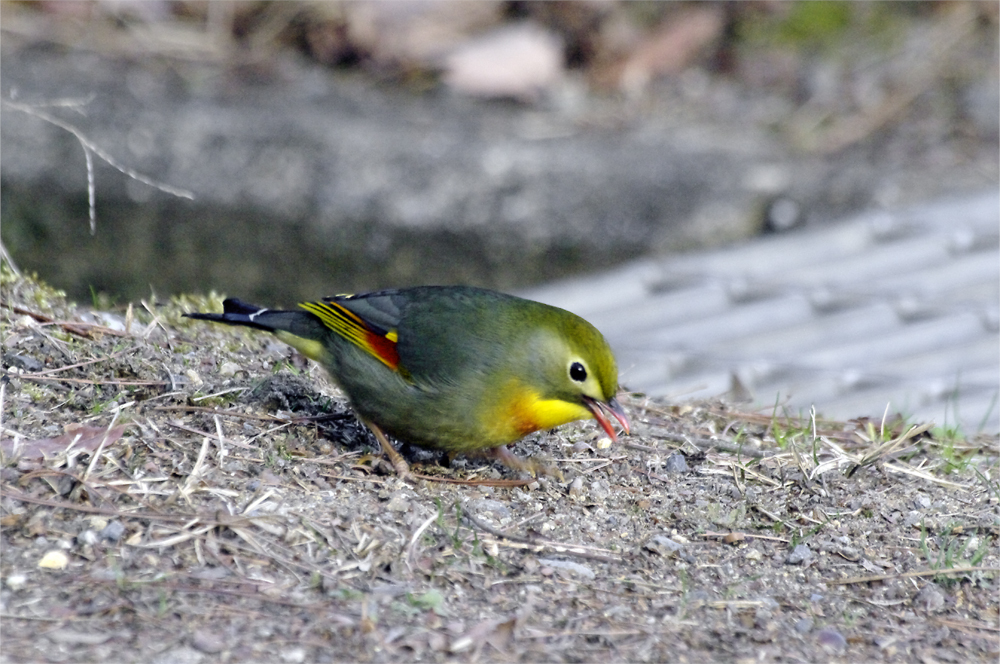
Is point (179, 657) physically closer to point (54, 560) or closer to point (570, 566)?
point (54, 560)

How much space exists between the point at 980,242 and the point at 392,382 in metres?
3.94

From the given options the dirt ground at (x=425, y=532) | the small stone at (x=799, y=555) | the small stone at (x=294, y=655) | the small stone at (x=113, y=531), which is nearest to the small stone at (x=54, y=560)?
the dirt ground at (x=425, y=532)

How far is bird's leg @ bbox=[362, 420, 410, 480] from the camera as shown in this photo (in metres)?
3.82

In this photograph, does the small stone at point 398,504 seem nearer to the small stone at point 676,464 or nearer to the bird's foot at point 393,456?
the bird's foot at point 393,456

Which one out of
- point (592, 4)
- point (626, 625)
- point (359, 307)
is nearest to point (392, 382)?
point (359, 307)

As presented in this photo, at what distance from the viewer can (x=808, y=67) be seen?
8523 millimetres

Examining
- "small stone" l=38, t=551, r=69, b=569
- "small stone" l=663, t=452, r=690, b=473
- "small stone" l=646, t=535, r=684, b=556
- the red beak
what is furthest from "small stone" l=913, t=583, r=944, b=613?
"small stone" l=38, t=551, r=69, b=569

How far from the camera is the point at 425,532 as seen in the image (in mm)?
3422

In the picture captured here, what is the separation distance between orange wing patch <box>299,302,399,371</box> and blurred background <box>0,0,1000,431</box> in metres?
1.68

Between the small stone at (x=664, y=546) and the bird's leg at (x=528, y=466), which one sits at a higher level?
the bird's leg at (x=528, y=466)

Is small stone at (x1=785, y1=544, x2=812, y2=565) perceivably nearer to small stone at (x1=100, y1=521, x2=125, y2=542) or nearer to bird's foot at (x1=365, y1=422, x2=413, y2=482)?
bird's foot at (x1=365, y1=422, x2=413, y2=482)

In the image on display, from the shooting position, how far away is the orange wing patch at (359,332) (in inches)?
156

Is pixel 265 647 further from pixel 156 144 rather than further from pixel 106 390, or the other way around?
pixel 156 144

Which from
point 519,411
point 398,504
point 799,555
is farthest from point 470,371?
point 799,555
